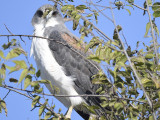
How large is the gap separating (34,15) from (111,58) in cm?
364

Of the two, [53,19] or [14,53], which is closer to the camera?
[14,53]

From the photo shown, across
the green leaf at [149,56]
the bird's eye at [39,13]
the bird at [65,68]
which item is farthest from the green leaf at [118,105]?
the bird's eye at [39,13]

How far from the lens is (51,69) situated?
201 inches

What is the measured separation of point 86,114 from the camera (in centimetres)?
554

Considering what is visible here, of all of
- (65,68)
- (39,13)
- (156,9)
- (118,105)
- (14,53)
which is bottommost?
(65,68)

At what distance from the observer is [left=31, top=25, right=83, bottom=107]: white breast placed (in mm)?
5105

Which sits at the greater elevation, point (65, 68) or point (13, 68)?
point (13, 68)

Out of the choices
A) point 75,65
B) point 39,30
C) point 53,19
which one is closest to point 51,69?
point 75,65

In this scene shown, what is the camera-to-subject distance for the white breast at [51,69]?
5105mm

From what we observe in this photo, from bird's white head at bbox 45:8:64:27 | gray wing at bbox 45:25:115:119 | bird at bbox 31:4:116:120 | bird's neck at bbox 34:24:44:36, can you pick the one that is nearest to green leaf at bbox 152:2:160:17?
bird at bbox 31:4:116:120

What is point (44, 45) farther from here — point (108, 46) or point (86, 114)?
point (108, 46)

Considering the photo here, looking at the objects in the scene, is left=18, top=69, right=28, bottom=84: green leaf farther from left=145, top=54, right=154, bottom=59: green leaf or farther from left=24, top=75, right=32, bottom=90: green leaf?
left=145, top=54, right=154, bottom=59: green leaf

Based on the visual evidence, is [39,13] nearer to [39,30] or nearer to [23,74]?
[39,30]

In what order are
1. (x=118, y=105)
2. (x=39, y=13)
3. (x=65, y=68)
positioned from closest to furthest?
(x=118, y=105), (x=65, y=68), (x=39, y=13)
